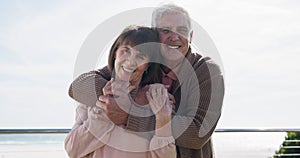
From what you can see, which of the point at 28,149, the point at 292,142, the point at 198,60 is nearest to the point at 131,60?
the point at 198,60

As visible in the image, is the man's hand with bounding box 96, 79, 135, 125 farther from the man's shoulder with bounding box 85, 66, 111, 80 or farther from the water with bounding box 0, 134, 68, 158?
the water with bounding box 0, 134, 68, 158

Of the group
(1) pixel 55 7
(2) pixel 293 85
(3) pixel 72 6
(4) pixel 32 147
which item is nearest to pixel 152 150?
(4) pixel 32 147

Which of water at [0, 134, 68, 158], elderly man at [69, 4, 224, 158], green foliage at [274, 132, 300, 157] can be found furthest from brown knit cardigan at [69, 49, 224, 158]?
green foliage at [274, 132, 300, 157]

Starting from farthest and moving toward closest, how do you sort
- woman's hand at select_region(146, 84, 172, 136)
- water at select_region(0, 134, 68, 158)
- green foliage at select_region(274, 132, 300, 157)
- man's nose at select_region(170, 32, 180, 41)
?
green foliage at select_region(274, 132, 300, 157), water at select_region(0, 134, 68, 158), man's nose at select_region(170, 32, 180, 41), woman's hand at select_region(146, 84, 172, 136)

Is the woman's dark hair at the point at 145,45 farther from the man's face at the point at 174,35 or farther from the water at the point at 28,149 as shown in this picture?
the water at the point at 28,149

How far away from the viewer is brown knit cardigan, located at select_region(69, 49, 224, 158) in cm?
105

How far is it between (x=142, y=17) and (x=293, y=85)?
573cm

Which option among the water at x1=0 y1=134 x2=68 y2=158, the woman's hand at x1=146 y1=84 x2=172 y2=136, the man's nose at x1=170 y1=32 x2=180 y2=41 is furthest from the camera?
the water at x1=0 y1=134 x2=68 y2=158

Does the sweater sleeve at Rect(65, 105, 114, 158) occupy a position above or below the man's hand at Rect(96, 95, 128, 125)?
below

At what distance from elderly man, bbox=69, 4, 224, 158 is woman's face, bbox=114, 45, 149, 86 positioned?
63 mm

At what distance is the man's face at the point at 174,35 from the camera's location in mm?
1115

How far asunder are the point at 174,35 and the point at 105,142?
1.00ft

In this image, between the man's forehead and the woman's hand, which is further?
the man's forehead

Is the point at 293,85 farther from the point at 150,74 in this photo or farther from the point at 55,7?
the point at 150,74
